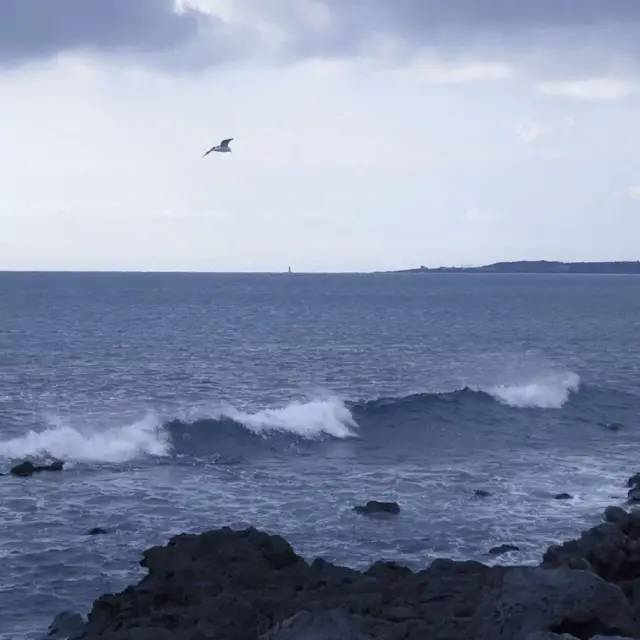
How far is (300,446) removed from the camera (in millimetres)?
36250

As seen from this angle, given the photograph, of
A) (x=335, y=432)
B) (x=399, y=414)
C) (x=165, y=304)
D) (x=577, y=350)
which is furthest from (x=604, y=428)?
(x=165, y=304)

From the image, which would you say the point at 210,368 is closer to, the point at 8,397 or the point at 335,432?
the point at 8,397

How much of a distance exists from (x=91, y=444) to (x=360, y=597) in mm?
19963

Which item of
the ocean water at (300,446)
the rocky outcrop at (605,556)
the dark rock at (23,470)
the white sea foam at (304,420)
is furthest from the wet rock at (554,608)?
the white sea foam at (304,420)

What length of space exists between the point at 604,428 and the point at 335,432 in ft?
35.8

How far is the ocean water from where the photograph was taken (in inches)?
904

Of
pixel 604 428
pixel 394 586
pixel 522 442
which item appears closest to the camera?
pixel 394 586

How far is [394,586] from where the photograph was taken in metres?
17.5

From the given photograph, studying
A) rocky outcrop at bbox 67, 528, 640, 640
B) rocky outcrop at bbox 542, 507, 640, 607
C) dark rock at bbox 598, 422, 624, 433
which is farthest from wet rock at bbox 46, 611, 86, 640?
dark rock at bbox 598, 422, 624, 433

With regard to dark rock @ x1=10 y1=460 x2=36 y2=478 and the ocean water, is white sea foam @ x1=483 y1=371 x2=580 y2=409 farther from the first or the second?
dark rock @ x1=10 y1=460 x2=36 y2=478

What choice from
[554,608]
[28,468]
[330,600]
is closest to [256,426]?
[28,468]

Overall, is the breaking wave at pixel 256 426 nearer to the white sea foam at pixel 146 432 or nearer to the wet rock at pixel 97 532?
the white sea foam at pixel 146 432

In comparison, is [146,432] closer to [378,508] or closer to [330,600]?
[378,508]

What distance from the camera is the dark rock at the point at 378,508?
2522 cm
